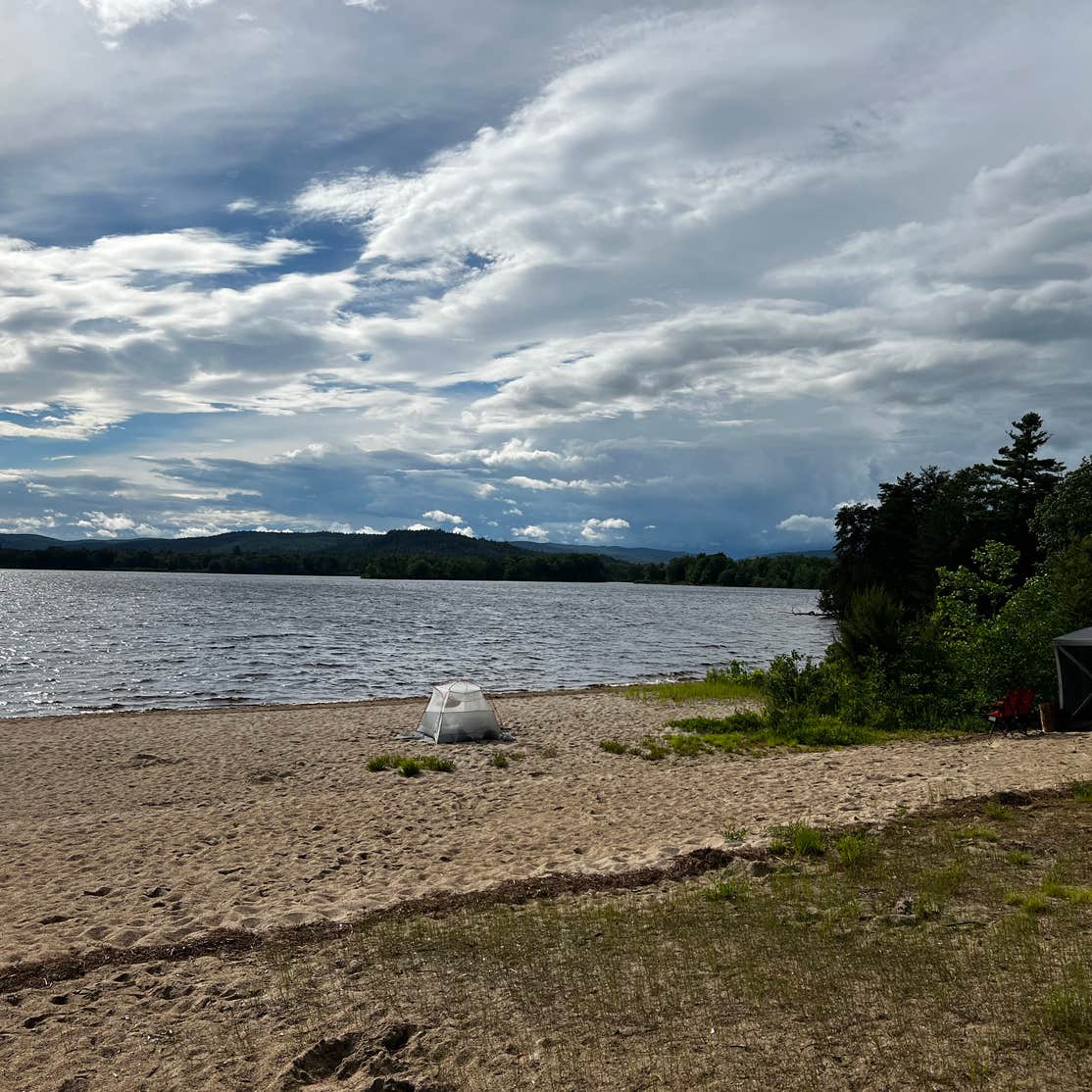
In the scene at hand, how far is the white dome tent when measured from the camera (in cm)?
2089

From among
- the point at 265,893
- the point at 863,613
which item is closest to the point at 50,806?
the point at 265,893

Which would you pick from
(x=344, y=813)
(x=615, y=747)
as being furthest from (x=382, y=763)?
(x=615, y=747)

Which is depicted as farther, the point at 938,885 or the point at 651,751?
the point at 651,751

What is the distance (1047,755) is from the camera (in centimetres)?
1581

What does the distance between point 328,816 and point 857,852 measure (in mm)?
7526

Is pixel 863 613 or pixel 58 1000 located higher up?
pixel 863 613

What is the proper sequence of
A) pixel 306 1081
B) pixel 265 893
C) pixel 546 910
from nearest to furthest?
1. pixel 306 1081
2. pixel 546 910
3. pixel 265 893

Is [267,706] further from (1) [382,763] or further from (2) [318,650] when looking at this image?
(2) [318,650]

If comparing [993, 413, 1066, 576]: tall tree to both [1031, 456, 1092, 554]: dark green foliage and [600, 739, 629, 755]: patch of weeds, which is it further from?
[600, 739, 629, 755]: patch of weeds

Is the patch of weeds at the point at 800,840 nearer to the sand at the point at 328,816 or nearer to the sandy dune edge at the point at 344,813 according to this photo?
the sand at the point at 328,816

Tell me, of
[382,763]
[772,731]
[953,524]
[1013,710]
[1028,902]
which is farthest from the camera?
[953,524]

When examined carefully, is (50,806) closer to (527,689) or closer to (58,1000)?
(58,1000)

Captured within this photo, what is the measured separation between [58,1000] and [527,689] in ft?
92.4

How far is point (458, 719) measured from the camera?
21.0 metres
